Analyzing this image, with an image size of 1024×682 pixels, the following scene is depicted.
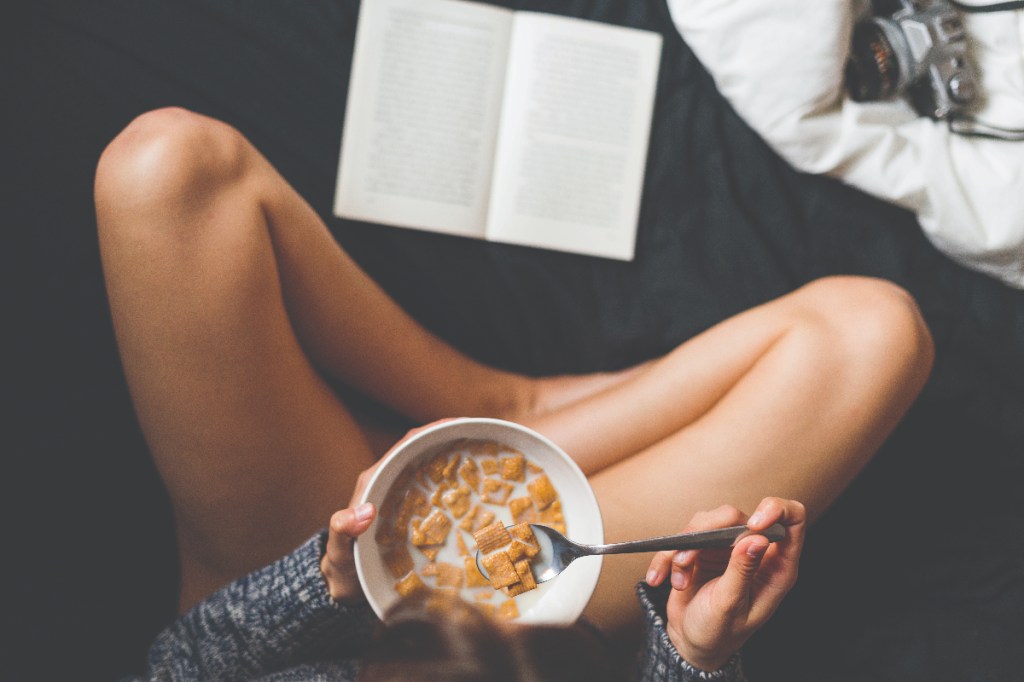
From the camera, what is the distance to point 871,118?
0.99 metres

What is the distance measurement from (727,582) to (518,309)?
0.51 metres

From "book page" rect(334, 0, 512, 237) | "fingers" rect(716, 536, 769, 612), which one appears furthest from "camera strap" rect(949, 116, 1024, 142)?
"fingers" rect(716, 536, 769, 612)

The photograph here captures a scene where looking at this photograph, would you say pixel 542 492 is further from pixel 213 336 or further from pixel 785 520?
pixel 213 336

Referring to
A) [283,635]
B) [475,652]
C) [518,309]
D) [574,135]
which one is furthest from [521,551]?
[574,135]

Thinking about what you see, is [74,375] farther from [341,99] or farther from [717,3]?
[717,3]

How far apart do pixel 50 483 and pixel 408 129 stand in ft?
2.00

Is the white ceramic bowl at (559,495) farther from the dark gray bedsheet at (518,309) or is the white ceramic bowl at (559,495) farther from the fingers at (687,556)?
the dark gray bedsheet at (518,309)

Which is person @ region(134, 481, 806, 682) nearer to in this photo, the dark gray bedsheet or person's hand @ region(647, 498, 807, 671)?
person's hand @ region(647, 498, 807, 671)

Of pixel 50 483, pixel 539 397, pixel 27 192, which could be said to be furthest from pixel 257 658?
pixel 27 192

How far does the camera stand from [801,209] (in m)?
1.04

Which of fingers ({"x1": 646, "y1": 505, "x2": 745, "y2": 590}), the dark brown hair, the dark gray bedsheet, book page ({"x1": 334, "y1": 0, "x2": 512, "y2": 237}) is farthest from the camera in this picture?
book page ({"x1": 334, "y1": 0, "x2": 512, "y2": 237})

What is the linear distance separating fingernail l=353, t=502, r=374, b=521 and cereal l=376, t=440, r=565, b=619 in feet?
0.17

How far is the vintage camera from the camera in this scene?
0.94 m

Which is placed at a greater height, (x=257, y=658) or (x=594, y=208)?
(x=594, y=208)
